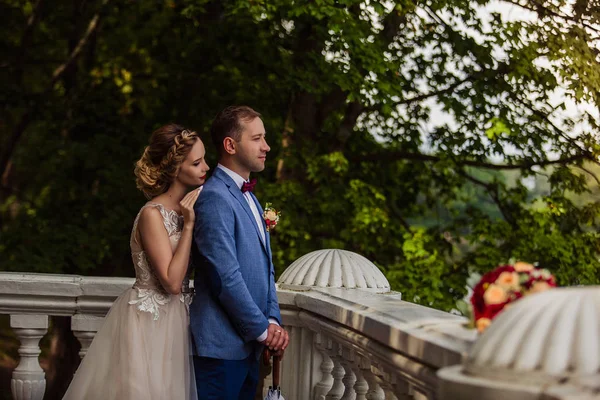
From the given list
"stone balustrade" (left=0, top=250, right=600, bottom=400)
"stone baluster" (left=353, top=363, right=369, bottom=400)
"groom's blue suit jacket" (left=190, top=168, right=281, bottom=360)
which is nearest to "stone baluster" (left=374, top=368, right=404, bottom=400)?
"stone balustrade" (left=0, top=250, right=600, bottom=400)

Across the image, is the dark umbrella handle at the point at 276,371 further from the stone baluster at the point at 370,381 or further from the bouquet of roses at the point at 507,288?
the bouquet of roses at the point at 507,288

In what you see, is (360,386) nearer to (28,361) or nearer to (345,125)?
(28,361)

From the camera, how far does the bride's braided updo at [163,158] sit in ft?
12.9

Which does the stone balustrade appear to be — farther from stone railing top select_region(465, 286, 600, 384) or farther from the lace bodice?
the lace bodice

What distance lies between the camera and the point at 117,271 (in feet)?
36.9

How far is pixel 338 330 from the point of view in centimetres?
371

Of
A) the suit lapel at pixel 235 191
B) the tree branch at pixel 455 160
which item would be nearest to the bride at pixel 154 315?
the suit lapel at pixel 235 191

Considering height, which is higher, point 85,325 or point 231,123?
point 231,123

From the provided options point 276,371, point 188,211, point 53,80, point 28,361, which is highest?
point 53,80

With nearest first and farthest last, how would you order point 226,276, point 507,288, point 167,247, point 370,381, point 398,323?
point 507,288
point 398,323
point 370,381
point 226,276
point 167,247

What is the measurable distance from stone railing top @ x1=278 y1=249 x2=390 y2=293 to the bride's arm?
0.92 meters

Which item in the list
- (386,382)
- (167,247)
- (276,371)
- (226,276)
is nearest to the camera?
(386,382)

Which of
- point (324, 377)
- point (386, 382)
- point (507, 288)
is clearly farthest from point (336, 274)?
point (507, 288)

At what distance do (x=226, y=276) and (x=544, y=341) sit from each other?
195 cm
